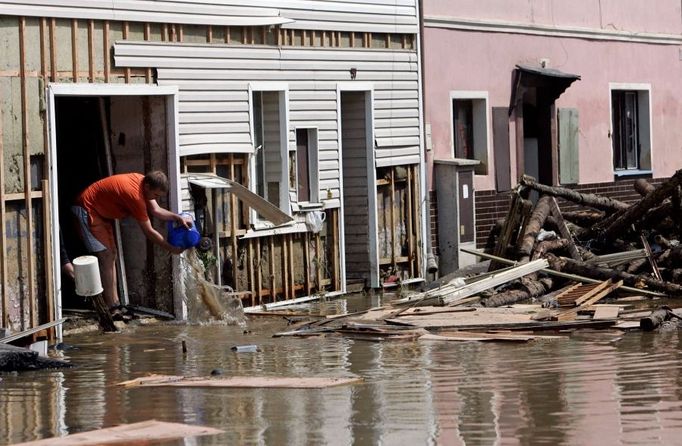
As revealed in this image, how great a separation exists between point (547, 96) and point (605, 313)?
10.2 meters

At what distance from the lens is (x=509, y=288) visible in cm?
1828

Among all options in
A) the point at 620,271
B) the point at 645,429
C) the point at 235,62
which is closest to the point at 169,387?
the point at 645,429

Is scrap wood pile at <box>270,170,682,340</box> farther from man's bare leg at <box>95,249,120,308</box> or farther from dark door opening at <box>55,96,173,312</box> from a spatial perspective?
dark door opening at <box>55,96,173,312</box>

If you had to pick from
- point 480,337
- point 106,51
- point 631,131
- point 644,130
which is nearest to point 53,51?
point 106,51

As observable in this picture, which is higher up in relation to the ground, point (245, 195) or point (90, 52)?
point (90, 52)

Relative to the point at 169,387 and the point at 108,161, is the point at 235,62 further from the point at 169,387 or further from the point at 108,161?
the point at 169,387

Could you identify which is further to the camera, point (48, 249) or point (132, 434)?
point (48, 249)

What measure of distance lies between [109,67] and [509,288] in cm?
527

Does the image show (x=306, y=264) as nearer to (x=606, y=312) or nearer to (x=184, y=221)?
(x=184, y=221)

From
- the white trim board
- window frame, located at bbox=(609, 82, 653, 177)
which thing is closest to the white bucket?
the white trim board

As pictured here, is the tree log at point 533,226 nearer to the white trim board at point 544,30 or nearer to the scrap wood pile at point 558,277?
the scrap wood pile at point 558,277

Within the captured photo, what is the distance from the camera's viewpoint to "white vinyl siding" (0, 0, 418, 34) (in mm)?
15508

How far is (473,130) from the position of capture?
23.7 m

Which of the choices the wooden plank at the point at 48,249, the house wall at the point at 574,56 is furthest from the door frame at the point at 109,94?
the house wall at the point at 574,56
